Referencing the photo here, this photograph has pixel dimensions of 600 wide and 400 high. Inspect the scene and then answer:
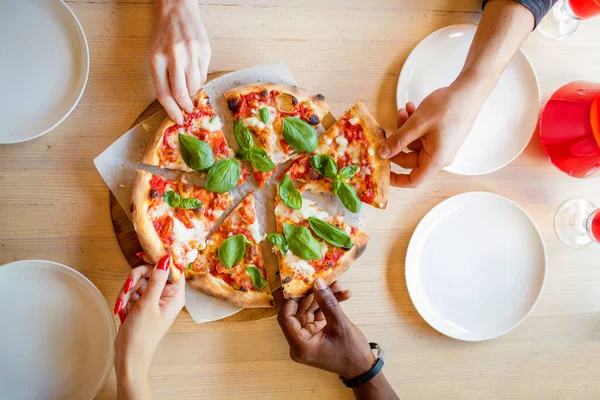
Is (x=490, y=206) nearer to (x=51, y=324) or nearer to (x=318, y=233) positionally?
(x=318, y=233)

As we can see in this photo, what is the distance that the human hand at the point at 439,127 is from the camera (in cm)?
208

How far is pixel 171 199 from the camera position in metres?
2.29

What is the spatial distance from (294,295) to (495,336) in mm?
1061

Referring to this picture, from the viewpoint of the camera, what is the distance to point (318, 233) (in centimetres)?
237

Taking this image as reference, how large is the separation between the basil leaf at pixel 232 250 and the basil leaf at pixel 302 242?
0.69ft

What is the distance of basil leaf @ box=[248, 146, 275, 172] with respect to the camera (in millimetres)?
2344

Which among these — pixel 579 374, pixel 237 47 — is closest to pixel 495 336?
pixel 579 374

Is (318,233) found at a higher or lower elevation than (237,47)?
lower

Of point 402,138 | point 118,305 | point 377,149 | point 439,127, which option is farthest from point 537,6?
point 118,305

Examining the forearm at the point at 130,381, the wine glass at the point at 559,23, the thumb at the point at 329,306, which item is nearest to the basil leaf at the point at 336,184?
the thumb at the point at 329,306

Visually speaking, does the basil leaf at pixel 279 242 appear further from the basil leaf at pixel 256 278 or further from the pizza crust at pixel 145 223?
the pizza crust at pixel 145 223

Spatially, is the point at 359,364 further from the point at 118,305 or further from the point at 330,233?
the point at 118,305

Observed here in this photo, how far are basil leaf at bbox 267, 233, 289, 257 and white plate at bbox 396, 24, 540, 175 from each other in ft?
2.86

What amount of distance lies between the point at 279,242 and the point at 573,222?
160cm
